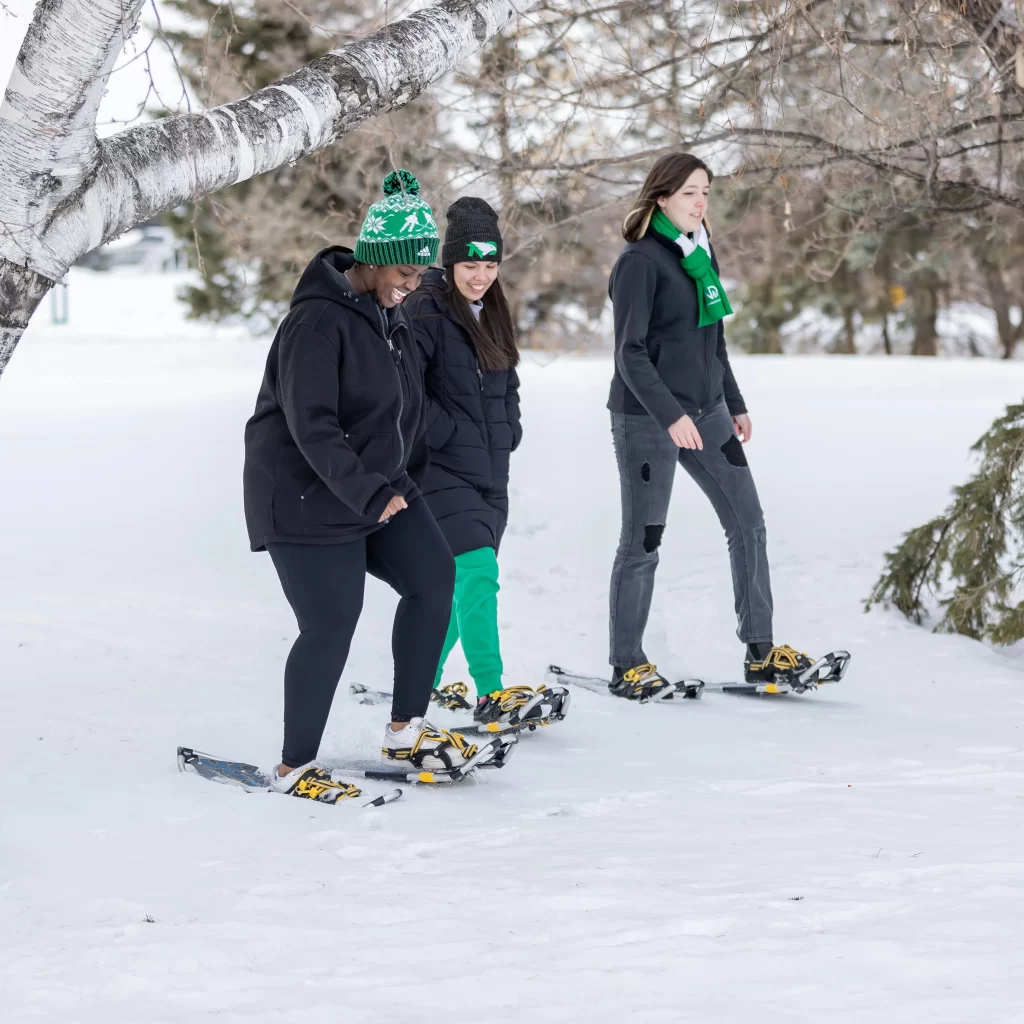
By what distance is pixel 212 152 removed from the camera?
11.4 ft

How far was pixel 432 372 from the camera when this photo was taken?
473cm

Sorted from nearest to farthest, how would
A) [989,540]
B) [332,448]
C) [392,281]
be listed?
1. [332,448]
2. [392,281]
3. [989,540]

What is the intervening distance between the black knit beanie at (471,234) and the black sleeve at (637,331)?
60 centimetres

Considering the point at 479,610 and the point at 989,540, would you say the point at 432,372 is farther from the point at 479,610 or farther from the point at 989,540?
the point at 989,540

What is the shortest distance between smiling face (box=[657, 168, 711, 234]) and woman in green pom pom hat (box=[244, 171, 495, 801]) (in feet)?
4.72

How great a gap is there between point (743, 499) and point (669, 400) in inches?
23.1

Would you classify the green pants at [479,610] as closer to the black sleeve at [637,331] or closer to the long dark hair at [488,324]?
the long dark hair at [488,324]

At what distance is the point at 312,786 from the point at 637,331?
2099 millimetres

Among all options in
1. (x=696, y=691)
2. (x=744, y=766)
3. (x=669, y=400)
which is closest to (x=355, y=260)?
(x=669, y=400)

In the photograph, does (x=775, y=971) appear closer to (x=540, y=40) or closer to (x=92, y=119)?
(x=92, y=119)

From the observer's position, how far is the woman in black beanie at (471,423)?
4645 mm

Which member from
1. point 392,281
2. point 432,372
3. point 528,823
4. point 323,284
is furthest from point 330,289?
point 528,823

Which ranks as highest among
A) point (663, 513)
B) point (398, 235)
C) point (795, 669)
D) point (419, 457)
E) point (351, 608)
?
point (398, 235)

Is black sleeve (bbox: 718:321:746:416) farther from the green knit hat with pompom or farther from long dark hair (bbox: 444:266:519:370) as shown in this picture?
the green knit hat with pompom
